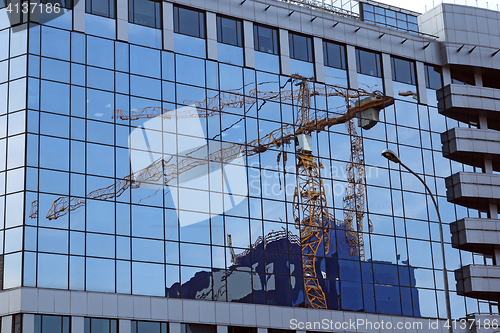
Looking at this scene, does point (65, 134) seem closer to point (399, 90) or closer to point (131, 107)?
point (131, 107)

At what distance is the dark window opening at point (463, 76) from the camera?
61656 millimetres

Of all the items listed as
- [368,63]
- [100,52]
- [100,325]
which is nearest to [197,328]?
[100,325]

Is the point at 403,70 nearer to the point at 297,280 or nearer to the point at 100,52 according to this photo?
the point at 297,280

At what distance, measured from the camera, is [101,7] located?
47.3 metres

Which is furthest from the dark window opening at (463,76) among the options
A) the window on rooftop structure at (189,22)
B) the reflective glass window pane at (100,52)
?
the reflective glass window pane at (100,52)

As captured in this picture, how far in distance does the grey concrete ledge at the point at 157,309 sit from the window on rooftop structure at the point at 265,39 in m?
18.7

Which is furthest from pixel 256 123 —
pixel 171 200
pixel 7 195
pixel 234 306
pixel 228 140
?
pixel 7 195

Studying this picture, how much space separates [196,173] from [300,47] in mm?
14033

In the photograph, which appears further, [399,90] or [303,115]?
[399,90]

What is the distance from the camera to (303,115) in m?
53.3

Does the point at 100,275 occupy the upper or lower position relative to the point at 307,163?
lower

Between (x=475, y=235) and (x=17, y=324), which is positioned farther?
(x=475, y=235)

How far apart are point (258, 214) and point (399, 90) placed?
681 inches

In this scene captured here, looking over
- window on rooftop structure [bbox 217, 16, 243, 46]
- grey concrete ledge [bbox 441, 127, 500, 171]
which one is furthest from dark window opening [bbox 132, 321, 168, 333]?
grey concrete ledge [bbox 441, 127, 500, 171]
